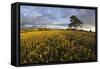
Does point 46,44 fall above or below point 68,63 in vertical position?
above

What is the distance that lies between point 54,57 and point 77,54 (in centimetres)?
39

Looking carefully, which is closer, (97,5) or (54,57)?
(54,57)

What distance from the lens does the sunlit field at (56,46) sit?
3623 mm

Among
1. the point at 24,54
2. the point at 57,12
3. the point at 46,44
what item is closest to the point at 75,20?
the point at 57,12

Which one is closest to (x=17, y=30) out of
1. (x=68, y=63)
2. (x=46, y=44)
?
(x=46, y=44)

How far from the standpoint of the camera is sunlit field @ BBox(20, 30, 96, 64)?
3.62 meters

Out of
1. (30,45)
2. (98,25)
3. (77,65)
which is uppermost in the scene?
(98,25)

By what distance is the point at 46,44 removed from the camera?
375cm

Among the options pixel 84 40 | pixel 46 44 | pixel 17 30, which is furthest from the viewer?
pixel 84 40

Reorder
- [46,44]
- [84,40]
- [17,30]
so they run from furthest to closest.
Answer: [84,40] < [46,44] < [17,30]

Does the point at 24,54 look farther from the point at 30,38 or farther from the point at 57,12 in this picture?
the point at 57,12

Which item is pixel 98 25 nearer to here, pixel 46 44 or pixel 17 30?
pixel 46 44

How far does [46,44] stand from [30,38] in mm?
257

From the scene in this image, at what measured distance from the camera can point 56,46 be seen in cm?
382
